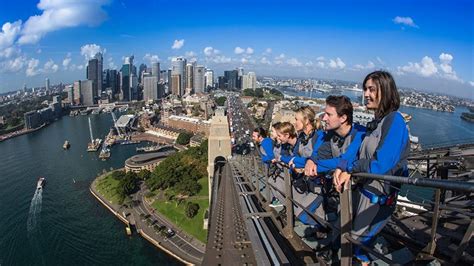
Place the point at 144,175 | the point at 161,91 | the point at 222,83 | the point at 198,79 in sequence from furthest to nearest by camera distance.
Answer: the point at 222,83 < the point at 198,79 < the point at 161,91 < the point at 144,175

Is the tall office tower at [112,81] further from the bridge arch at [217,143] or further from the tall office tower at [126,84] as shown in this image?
the bridge arch at [217,143]

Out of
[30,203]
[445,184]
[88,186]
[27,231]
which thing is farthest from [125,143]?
[445,184]

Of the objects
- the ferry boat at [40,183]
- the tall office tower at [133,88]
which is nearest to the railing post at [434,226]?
the ferry boat at [40,183]

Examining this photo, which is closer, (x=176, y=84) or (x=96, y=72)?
(x=176, y=84)

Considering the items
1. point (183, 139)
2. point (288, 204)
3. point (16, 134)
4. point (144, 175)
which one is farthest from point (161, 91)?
point (288, 204)

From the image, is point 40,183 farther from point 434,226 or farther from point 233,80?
point 233,80

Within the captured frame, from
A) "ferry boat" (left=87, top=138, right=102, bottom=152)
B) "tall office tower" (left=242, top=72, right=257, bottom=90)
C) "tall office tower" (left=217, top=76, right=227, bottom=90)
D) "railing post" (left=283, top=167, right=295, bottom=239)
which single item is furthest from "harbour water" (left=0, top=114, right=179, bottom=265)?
"tall office tower" (left=217, top=76, right=227, bottom=90)
